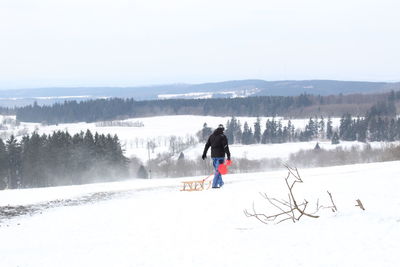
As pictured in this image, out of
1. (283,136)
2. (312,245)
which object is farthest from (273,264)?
(283,136)

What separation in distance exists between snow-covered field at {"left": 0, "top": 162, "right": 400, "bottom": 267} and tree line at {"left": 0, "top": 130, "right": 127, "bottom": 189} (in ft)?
157

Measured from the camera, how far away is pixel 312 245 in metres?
7.81

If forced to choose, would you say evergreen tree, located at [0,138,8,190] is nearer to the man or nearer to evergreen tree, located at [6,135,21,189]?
evergreen tree, located at [6,135,21,189]

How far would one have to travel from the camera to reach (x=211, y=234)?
956cm

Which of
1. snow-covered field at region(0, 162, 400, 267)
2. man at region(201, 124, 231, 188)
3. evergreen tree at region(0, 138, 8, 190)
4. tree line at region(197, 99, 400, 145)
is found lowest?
tree line at region(197, 99, 400, 145)

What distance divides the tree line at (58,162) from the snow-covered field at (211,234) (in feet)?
157

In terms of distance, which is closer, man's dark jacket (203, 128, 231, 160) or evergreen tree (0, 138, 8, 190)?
man's dark jacket (203, 128, 231, 160)

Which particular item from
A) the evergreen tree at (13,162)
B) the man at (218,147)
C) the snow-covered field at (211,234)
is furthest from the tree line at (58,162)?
the snow-covered field at (211,234)

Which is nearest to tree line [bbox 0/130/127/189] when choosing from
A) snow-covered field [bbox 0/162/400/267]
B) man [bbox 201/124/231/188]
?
man [bbox 201/124/231/188]

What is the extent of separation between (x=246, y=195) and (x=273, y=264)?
22.9 ft

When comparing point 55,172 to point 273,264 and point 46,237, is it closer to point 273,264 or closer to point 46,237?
point 46,237

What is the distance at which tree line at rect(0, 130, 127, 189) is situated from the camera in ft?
200

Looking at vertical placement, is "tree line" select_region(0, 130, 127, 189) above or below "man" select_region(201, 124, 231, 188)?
below

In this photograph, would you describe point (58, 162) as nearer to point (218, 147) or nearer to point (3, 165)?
point (3, 165)
